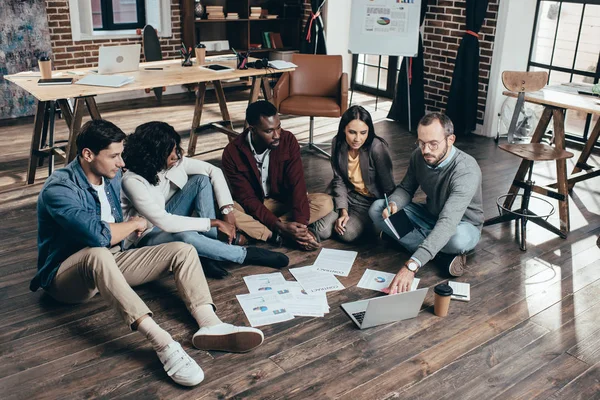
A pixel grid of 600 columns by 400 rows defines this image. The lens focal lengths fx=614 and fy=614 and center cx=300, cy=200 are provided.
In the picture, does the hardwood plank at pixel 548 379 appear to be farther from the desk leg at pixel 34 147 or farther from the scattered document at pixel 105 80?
the desk leg at pixel 34 147

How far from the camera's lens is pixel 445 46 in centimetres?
635

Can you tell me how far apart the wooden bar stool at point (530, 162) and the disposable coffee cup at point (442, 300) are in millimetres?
995

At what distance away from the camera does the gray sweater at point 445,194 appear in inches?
121

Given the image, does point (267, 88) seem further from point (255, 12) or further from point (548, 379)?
point (548, 379)

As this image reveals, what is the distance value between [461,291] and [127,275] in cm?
168

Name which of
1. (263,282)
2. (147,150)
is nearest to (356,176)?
(263,282)

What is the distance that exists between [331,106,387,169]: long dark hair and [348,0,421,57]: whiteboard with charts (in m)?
2.76

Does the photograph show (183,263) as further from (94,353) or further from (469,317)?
(469,317)

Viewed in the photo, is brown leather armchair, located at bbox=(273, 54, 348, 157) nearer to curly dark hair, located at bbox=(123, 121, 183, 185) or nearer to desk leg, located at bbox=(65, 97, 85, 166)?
desk leg, located at bbox=(65, 97, 85, 166)

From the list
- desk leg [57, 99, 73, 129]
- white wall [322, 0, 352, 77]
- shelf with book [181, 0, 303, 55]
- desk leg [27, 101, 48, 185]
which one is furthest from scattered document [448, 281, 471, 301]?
shelf with book [181, 0, 303, 55]


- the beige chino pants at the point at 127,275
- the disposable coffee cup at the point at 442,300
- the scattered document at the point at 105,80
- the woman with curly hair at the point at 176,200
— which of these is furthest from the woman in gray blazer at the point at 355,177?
the scattered document at the point at 105,80

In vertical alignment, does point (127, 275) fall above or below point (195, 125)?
below

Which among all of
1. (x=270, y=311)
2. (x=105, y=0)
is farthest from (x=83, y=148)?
(x=105, y=0)

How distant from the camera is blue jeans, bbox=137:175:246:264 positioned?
3135 mm
